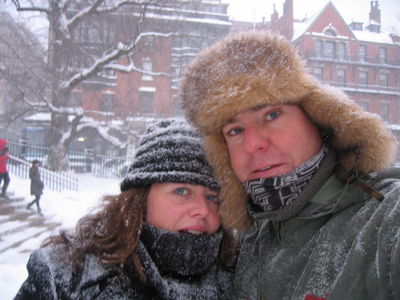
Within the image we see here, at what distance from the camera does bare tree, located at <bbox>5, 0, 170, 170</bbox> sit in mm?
14352

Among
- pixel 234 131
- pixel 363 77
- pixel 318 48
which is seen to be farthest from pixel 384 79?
pixel 234 131

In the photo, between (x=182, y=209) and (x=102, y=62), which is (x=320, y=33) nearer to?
(x=102, y=62)

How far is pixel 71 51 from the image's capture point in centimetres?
1426

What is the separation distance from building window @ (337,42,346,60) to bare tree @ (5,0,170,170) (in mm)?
13560

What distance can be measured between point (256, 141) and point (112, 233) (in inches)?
41.6

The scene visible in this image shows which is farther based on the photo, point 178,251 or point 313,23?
point 313,23

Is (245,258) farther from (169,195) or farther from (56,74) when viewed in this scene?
(56,74)

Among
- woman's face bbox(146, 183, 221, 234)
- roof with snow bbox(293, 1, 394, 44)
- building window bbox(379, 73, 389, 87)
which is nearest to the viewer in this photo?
woman's face bbox(146, 183, 221, 234)

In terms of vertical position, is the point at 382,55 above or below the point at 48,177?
above

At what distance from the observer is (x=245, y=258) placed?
1957 mm

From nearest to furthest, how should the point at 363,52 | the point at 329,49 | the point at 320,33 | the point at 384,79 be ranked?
the point at 384,79 < the point at 363,52 < the point at 329,49 < the point at 320,33

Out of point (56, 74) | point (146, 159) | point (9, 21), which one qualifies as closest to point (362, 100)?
point (56, 74)

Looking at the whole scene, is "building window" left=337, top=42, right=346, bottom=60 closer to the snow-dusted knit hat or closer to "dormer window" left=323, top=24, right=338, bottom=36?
"dormer window" left=323, top=24, right=338, bottom=36

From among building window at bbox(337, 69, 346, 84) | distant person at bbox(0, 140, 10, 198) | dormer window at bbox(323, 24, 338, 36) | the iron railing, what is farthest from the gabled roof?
distant person at bbox(0, 140, 10, 198)
